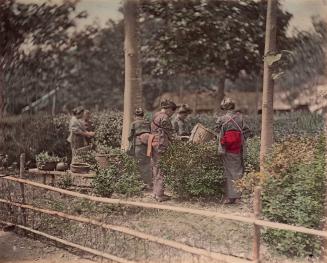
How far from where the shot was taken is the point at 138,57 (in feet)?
17.5

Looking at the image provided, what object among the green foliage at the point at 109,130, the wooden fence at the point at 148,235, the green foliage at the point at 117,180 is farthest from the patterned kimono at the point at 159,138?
the wooden fence at the point at 148,235

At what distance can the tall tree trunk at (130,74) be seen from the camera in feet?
16.8

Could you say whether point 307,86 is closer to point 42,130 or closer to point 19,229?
point 42,130

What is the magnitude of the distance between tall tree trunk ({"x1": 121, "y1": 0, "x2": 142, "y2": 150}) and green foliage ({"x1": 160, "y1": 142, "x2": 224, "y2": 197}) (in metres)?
0.61

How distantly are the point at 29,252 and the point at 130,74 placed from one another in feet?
6.86

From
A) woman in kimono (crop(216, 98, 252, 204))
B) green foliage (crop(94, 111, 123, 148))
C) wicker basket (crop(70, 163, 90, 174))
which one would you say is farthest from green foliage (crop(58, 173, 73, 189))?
woman in kimono (crop(216, 98, 252, 204))

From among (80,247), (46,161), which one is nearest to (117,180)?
(80,247)

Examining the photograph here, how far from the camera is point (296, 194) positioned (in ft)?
13.4

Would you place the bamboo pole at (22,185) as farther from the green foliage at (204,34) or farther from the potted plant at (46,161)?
the green foliage at (204,34)

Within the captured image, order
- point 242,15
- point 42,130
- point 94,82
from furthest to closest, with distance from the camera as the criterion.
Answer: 1. point 94,82
2. point 42,130
3. point 242,15

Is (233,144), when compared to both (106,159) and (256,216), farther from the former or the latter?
(256,216)

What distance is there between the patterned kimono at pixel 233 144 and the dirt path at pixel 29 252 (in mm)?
1676

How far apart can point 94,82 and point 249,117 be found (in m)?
2.06

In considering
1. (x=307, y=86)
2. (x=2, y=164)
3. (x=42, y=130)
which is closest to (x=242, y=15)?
(x=307, y=86)
